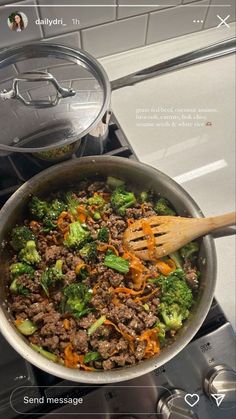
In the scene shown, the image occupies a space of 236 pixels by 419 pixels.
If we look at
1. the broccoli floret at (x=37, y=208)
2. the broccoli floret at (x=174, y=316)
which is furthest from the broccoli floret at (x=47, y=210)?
the broccoli floret at (x=174, y=316)

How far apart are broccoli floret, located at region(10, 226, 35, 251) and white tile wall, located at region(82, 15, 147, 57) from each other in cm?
60

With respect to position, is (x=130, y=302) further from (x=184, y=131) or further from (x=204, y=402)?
(x=184, y=131)

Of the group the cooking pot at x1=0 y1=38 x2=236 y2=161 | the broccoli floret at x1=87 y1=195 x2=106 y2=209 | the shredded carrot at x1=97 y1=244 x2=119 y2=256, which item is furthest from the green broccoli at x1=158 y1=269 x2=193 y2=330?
the cooking pot at x1=0 y1=38 x2=236 y2=161

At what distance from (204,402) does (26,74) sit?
2.64 feet

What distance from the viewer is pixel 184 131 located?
1.07 meters

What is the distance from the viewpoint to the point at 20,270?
0.78 m

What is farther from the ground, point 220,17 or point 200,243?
point 220,17

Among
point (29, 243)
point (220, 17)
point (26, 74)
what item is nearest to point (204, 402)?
point (29, 243)

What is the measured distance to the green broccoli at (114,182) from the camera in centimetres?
88

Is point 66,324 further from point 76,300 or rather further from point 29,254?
point 29,254

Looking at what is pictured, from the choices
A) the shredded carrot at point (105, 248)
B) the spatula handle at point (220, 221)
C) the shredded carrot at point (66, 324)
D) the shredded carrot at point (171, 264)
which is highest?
the spatula handle at point (220, 221)

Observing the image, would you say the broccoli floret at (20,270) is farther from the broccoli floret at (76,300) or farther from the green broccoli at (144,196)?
the green broccoli at (144,196)

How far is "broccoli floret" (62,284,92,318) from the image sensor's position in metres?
0.74

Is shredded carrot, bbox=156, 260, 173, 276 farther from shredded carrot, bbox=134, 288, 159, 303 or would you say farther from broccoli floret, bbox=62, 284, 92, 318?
broccoli floret, bbox=62, 284, 92, 318
